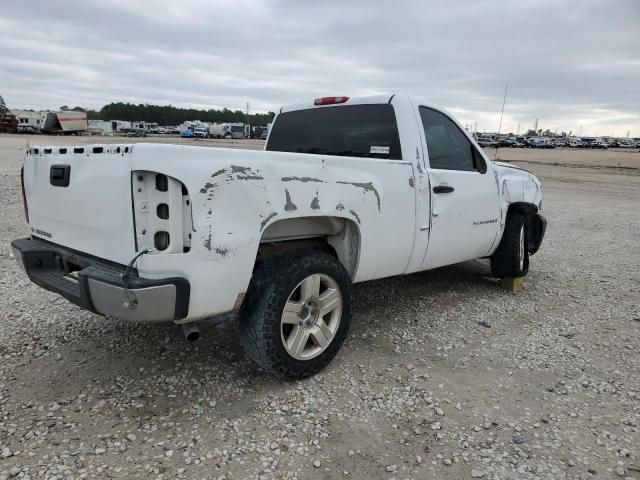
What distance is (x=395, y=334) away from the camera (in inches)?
160

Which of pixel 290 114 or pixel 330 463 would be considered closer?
pixel 330 463

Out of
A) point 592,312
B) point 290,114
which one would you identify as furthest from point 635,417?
point 290,114

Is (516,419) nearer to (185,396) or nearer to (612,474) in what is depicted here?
(612,474)

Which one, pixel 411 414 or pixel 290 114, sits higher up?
pixel 290 114

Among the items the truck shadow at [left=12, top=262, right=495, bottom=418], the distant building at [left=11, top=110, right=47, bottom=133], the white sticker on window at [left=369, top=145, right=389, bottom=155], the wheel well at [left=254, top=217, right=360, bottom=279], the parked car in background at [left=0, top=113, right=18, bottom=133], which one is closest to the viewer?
the truck shadow at [left=12, top=262, right=495, bottom=418]

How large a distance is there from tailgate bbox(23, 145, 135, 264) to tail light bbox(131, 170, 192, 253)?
0.18 feet

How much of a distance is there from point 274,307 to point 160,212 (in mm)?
858

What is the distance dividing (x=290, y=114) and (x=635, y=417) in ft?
11.8

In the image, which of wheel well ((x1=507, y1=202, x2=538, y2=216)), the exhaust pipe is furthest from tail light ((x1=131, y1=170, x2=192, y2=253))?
wheel well ((x1=507, y1=202, x2=538, y2=216))

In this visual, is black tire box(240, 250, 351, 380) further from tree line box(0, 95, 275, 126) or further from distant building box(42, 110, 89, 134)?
tree line box(0, 95, 275, 126)

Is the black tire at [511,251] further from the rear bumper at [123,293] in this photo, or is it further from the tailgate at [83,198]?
the tailgate at [83,198]

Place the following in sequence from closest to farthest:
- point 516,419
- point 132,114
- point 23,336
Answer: point 516,419
point 23,336
point 132,114

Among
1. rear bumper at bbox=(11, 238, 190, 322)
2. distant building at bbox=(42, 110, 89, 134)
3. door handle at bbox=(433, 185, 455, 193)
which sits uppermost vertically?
distant building at bbox=(42, 110, 89, 134)

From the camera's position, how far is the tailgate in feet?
8.28
